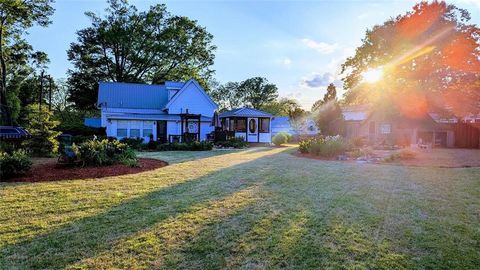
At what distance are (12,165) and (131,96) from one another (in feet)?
64.7

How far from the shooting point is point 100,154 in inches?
420

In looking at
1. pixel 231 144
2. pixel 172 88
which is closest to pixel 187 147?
pixel 231 144

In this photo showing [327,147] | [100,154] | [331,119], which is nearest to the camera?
[100,154]

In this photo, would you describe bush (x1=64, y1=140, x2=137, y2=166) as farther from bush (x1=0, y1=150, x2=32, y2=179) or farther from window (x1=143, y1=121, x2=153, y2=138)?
window (x1=143, y1=121, x2=153, y2=138)

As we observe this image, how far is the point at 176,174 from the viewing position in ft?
31.4

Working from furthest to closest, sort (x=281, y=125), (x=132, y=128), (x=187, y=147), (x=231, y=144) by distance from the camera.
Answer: (x=281, y=125) → (x=132, y=128) → (x=231, y=144) → (x=187, y=147)

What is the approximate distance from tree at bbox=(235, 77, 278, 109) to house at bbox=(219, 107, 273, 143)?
123 feet

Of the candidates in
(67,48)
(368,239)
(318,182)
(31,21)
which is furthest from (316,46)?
(67,48)

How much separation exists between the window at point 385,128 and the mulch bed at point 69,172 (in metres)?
22.6

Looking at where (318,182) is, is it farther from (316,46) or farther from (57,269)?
(316,46)

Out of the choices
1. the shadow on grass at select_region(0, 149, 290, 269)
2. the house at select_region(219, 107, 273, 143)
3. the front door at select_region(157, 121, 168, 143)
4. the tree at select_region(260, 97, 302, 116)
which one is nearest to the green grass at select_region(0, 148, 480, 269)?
the shadow on grass at select_region(0, 149, 290, 269)

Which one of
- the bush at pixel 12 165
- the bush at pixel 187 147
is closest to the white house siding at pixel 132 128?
the bush at pixel 187 147

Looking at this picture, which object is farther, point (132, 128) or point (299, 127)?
point (299, 127)

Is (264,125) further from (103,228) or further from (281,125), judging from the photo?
(103,228)
